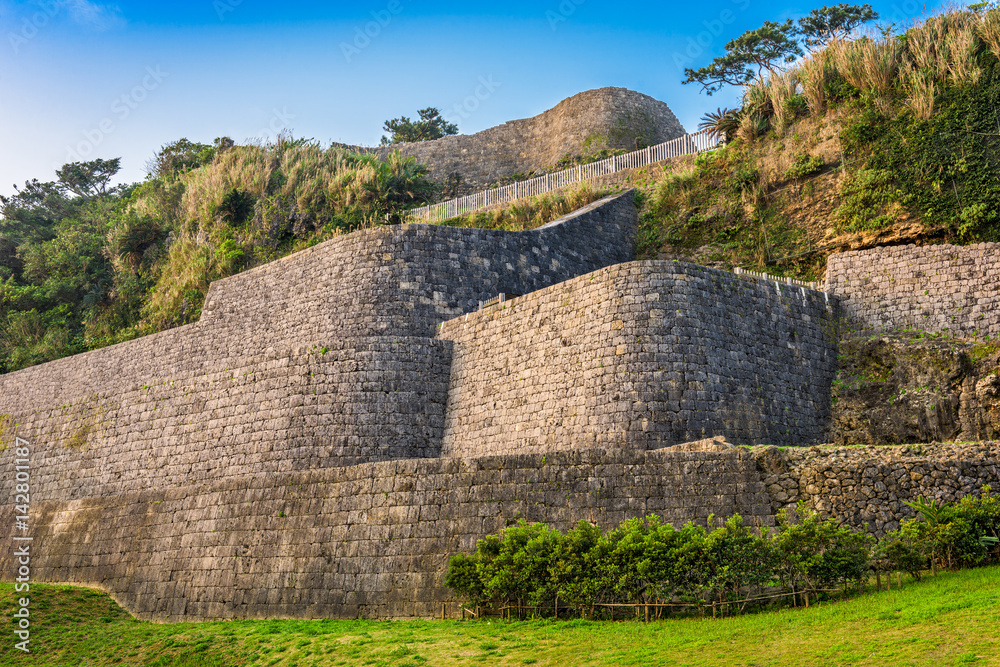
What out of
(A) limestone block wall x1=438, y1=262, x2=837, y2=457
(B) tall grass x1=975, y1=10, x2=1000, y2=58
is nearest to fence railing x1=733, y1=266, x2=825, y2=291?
(A) limestone block wall x1=438, y1=262, x2=837, y2=457

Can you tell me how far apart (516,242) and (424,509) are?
35.1 feet

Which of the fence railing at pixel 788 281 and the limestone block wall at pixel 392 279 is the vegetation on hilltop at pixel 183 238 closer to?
the limestone block wall at pixel 392 279

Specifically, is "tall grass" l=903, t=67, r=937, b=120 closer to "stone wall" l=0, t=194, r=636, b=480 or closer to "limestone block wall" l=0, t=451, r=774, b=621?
"stone wall" l=0, t=194, r=636, b=480

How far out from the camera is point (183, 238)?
1203 inches

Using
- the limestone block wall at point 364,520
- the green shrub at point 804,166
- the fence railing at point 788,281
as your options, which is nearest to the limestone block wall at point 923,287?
the fence railing at point 788,281

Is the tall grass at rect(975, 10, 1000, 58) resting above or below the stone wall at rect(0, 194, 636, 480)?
above

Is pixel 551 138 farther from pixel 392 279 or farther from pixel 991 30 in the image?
pixel 991 30

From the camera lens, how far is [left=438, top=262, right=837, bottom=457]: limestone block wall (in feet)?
50.0

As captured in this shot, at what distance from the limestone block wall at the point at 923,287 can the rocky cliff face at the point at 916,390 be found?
0.39 metres

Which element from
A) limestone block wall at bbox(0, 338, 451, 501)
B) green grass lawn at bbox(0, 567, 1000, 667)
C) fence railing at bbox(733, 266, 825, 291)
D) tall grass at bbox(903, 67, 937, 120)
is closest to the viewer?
green grass lawn at bbox(0, 567, 1000, 667)

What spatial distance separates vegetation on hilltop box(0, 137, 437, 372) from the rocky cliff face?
50.6 feet

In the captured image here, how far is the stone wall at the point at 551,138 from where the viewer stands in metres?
35.9

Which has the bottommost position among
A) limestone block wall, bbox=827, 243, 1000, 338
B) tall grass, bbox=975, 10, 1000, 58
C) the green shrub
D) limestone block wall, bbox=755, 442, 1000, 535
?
limestone block wall, bbox=755, 442, 1000, 535

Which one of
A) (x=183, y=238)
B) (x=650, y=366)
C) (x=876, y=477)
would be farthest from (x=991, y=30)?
(x=183, y=238)
